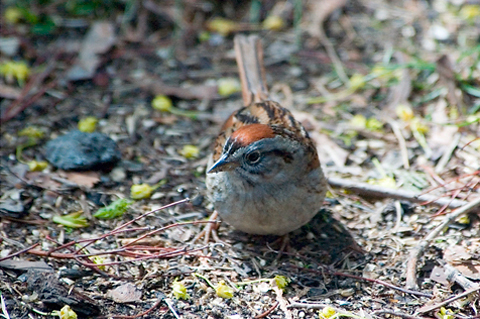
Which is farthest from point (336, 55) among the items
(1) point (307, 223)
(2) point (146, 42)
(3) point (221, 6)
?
(1) point (307, 223)

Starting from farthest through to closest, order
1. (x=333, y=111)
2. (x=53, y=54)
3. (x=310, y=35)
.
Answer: (x=310, y=35) → (x=53, y=54) → (x=333, y=111)

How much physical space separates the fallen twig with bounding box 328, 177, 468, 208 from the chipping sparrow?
55 centimetres

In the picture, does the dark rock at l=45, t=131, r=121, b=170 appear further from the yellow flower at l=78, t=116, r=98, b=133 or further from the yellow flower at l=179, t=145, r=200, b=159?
the yellow flower at l=179, t=145, r=200, b=159

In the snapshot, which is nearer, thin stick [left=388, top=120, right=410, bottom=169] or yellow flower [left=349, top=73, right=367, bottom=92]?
thin stick [left=388, top=120, right=410, bottom=169]

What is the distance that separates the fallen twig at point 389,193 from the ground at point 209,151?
0.02 m

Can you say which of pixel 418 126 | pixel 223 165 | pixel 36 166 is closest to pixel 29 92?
pixel 36 166

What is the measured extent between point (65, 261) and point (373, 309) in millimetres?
1772

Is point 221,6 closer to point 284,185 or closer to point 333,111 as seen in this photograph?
point 333,111

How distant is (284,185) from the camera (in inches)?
142

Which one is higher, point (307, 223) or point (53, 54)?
point (53, 54)

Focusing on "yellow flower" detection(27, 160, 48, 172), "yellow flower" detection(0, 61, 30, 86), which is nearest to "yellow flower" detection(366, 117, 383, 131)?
"yellow flower" detection(27, 160, 48, 172)

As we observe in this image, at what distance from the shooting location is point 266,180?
141 inches

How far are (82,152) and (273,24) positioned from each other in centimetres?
265

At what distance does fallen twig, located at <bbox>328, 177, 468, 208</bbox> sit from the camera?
3.95 metres
